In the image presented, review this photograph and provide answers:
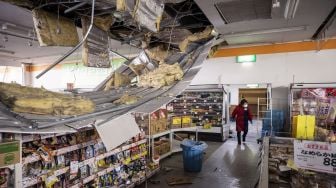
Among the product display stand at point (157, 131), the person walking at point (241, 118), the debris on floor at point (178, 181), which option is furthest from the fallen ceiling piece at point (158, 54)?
the person walking at point (241, 118)

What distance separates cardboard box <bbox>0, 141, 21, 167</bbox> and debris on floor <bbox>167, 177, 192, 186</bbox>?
3.07 metres

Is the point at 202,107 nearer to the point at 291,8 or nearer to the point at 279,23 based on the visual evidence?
the point at 279,23

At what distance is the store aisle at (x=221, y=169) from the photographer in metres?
4.70

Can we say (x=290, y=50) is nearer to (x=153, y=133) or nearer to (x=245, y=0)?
(x=245, y=0)

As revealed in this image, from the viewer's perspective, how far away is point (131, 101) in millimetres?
3105

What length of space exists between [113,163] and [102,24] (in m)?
2.27

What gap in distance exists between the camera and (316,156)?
3.75 meters

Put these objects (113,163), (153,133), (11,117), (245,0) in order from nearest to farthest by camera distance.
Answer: (11,117) < (113,163) < (245,0) < (153,133)

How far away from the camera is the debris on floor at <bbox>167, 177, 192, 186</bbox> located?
15.4 feet

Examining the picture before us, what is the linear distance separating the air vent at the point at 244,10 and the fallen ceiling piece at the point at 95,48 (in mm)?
2167

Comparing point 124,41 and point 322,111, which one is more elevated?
point 124,41

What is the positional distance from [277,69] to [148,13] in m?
6.51

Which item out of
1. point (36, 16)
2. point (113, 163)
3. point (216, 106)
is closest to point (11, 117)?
point (36, 16)

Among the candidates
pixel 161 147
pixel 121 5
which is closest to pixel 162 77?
pixel 121 5
